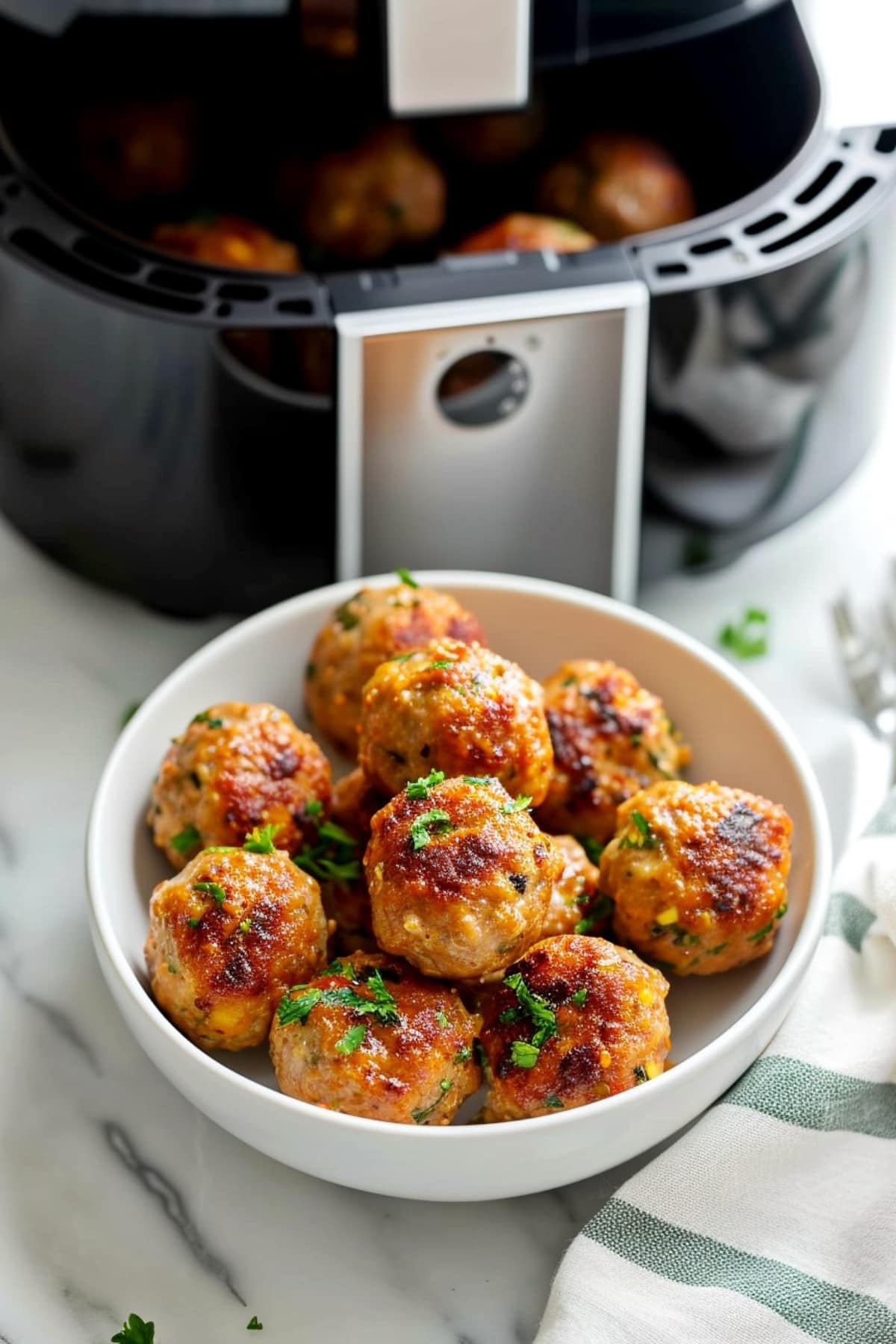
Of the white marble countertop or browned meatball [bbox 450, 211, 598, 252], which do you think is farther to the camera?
browned meatball [bbox 450, 211, 598, 252]

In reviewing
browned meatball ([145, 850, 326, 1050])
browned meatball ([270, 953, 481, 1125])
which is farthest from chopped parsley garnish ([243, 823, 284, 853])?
browned meatball ([270, 953, 481, 1125])

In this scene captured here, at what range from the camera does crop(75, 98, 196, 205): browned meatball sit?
5.65ft

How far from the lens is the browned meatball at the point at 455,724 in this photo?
1265 mm

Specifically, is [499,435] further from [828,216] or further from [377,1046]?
[377,1046]

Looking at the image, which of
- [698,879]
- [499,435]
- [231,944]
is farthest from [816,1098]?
[499,435]

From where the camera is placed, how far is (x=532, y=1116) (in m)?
1.17

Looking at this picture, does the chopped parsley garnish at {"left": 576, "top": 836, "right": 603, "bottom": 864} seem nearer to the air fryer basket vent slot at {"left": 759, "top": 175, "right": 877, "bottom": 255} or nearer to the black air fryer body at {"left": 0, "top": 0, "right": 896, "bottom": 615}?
the black air fryer body at {"left": 0, "top": 0, "right": 896, "bottom": 615}

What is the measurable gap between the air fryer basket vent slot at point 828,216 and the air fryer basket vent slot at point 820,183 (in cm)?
2

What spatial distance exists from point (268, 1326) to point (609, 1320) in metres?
0.26

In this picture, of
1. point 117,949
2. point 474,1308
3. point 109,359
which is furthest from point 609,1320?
point 109,359

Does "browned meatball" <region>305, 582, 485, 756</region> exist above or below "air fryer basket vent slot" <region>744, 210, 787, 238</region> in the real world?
below

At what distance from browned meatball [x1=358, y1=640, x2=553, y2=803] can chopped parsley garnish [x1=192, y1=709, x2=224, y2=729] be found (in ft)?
0.43

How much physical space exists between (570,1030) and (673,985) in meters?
0.20

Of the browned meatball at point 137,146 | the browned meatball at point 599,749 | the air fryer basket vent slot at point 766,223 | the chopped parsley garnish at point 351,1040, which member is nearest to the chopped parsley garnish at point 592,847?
the browned meatball at point 599,749
